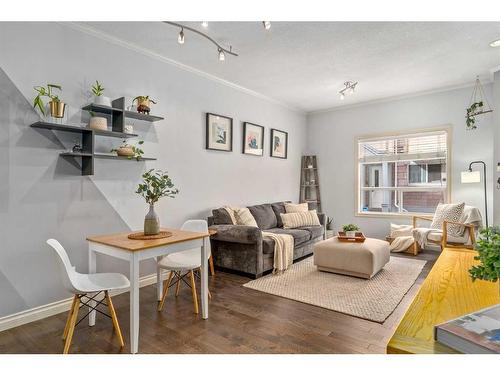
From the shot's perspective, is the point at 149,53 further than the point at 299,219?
No

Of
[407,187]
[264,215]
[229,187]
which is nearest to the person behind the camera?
[229,187]

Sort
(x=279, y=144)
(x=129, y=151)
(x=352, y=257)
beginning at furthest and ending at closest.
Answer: (x=279, y=144)
(x=352, y=257)
(x=129, y=151)

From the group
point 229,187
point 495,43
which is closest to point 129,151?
point 229,187

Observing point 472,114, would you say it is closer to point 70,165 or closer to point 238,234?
point 238,234

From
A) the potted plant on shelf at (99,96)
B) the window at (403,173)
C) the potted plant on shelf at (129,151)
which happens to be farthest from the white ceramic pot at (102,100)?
Result: the window at (403,173)

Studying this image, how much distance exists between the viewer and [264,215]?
485cm

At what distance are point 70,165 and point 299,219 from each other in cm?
342

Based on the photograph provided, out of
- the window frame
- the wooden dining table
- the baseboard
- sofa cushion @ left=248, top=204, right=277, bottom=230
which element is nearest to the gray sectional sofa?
sofa cushion @ left=248, top=204, right=277, bottom=230

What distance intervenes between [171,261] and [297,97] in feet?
12.7

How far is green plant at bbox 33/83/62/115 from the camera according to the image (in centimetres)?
260

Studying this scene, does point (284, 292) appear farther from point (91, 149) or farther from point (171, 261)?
point (91, 149)

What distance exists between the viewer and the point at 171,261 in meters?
2.90

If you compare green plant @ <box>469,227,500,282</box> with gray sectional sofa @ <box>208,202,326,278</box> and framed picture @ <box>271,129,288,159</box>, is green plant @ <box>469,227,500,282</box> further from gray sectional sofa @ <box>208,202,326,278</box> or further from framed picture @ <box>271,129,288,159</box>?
framed picture @ <box>271,129,288,159</box>

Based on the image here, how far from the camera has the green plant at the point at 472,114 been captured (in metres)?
4.33
